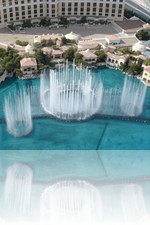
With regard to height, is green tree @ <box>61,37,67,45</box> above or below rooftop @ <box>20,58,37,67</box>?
above

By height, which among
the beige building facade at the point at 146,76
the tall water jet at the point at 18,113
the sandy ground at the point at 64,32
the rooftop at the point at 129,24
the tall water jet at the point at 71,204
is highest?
the rooftop at the point at 129,24

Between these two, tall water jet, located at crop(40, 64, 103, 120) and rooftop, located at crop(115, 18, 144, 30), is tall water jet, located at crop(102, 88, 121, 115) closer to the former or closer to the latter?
tall water jet, located at crop(40, 64, 103, 120)

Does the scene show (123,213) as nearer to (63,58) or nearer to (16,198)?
(16,198)

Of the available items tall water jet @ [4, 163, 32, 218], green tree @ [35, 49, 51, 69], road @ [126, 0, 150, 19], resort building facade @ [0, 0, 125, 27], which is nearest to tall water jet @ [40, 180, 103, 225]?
tall water jet @ [4, 163, 32, 218]

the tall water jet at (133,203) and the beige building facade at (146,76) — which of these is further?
the beige building facade at (146,76)

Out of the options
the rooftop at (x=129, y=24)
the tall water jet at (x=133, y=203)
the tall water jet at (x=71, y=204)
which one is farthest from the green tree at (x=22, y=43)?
the tall water jet at (x=133, y=203)

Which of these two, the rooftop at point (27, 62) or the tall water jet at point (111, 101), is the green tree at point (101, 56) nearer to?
the tall water jet at point (111, 101)

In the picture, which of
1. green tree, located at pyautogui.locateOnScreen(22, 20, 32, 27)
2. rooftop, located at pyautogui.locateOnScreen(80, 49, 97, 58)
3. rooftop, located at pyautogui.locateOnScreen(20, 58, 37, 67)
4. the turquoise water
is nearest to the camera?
the turquoise water
